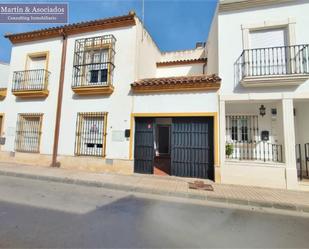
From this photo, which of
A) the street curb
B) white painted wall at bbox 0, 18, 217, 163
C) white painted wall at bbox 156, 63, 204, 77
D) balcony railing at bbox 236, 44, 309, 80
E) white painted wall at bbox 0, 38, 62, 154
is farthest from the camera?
white painted wall at bbox 156, 63, 204, 77

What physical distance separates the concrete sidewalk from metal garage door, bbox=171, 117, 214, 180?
529 mm

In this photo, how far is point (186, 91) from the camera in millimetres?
7953

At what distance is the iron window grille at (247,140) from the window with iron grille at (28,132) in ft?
32.5

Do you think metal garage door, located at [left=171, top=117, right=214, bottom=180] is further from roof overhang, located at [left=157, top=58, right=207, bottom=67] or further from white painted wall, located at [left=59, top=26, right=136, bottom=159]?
roof overhang, located at [left=157, top=58, right=207, bottom=67]

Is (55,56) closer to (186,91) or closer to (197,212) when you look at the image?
(186,91)

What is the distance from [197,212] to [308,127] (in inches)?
273

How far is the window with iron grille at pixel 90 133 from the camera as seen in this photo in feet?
28.9

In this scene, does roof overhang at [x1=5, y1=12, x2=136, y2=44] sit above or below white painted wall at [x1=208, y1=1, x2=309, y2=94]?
above

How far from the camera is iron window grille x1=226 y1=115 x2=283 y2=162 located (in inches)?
316

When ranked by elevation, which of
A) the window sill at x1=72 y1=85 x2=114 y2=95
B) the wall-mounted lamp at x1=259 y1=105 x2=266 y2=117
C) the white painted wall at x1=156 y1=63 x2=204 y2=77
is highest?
the white painted wall at x1=156 y1=63 x2=204 y2=77

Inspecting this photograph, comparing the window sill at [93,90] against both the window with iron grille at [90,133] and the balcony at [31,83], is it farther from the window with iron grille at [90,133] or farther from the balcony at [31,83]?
the balcony at [31,83]

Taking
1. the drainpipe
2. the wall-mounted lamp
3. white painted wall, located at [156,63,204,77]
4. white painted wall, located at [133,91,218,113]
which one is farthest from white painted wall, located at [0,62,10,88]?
the wall-mounted lamp

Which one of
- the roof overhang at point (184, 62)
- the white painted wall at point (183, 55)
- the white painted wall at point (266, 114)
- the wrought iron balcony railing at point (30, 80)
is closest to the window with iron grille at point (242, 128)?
the white painted wall at point (266, 114)

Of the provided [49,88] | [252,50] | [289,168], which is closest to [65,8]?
[49,88]
